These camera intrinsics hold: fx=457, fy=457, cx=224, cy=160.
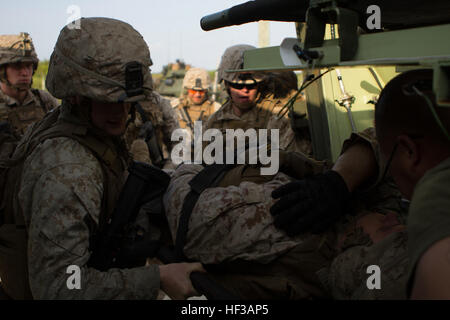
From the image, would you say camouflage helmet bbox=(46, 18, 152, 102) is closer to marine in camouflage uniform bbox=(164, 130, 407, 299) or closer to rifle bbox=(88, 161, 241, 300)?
rifle bbox=(88, 161, 241, 300)

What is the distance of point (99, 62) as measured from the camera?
80.5 inches

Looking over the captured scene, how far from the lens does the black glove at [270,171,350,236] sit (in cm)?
184

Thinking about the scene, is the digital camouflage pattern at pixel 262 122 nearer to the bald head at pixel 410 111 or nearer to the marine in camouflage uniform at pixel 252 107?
the marine in camouflage uniform at pixel 252 107

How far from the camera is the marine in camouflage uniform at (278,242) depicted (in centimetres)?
179

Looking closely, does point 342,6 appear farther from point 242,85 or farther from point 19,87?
point 19,87

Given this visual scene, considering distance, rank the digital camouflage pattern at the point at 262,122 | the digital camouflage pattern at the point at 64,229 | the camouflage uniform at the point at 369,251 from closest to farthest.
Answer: the camouflage uniform at the point at 369,251
the digital camouflage pattern at the point at 64,229
the digital camouflage pattern at the point at 262,122

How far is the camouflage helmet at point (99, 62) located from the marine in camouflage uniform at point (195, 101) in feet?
23.6

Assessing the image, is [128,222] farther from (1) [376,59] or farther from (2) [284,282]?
(1) [376,59]

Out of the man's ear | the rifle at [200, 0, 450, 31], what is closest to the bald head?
the man's ear

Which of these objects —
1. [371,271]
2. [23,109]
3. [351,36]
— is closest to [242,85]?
[23,109]

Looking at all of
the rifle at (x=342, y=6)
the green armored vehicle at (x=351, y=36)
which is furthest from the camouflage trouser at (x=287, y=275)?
the rifle at (x=342, y=6)

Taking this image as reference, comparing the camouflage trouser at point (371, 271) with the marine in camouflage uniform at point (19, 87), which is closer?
the camouflage trouser at point (371, 271)
